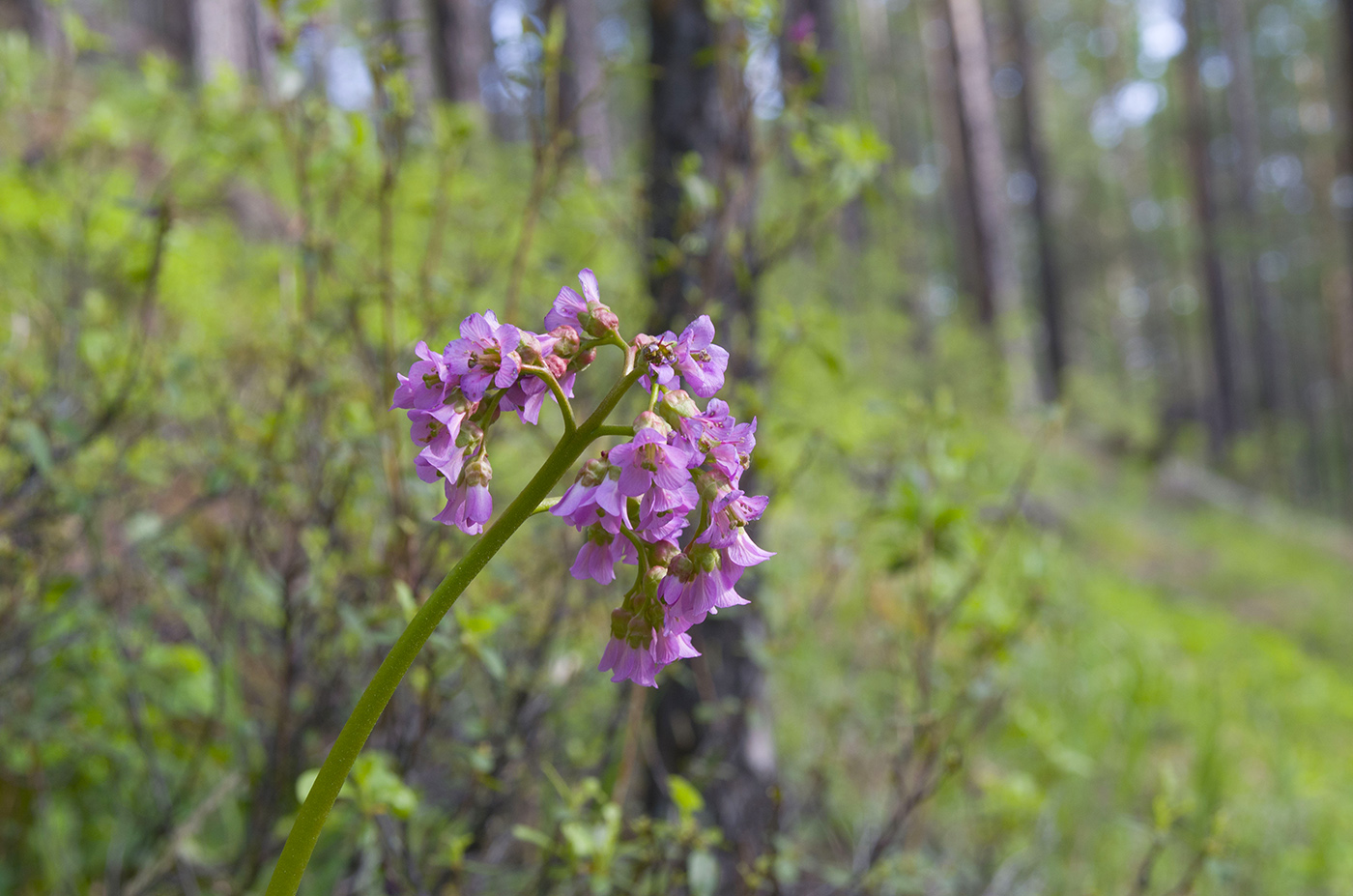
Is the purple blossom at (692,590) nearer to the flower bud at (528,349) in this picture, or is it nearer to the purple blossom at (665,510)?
the purple blossom at (665,510)

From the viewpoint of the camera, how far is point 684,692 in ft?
7.47

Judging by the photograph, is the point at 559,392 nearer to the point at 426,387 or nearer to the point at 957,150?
the point at 426,387

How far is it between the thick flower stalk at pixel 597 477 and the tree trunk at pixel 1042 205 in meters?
15.0

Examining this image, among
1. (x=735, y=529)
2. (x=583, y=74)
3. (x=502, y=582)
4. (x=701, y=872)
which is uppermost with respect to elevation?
(x=583, y=74)

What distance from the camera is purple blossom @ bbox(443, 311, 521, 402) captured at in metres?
0.67

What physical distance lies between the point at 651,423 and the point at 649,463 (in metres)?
0.03

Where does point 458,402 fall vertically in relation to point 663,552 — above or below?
above

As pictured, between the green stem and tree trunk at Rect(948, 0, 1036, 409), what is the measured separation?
406 inches

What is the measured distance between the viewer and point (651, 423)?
0.66 metres

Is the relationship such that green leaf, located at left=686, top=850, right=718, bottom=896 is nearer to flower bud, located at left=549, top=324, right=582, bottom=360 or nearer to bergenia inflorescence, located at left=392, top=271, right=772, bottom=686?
bergenia inflorescence, located at left=392, top=271, right=772, bottom=686

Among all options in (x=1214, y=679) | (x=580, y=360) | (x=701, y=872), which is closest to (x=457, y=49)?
(x=1214, y=679)

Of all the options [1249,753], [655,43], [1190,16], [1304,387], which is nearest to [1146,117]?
[1190,16]

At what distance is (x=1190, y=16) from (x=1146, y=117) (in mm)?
10796

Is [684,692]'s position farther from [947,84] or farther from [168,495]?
[947,84]
